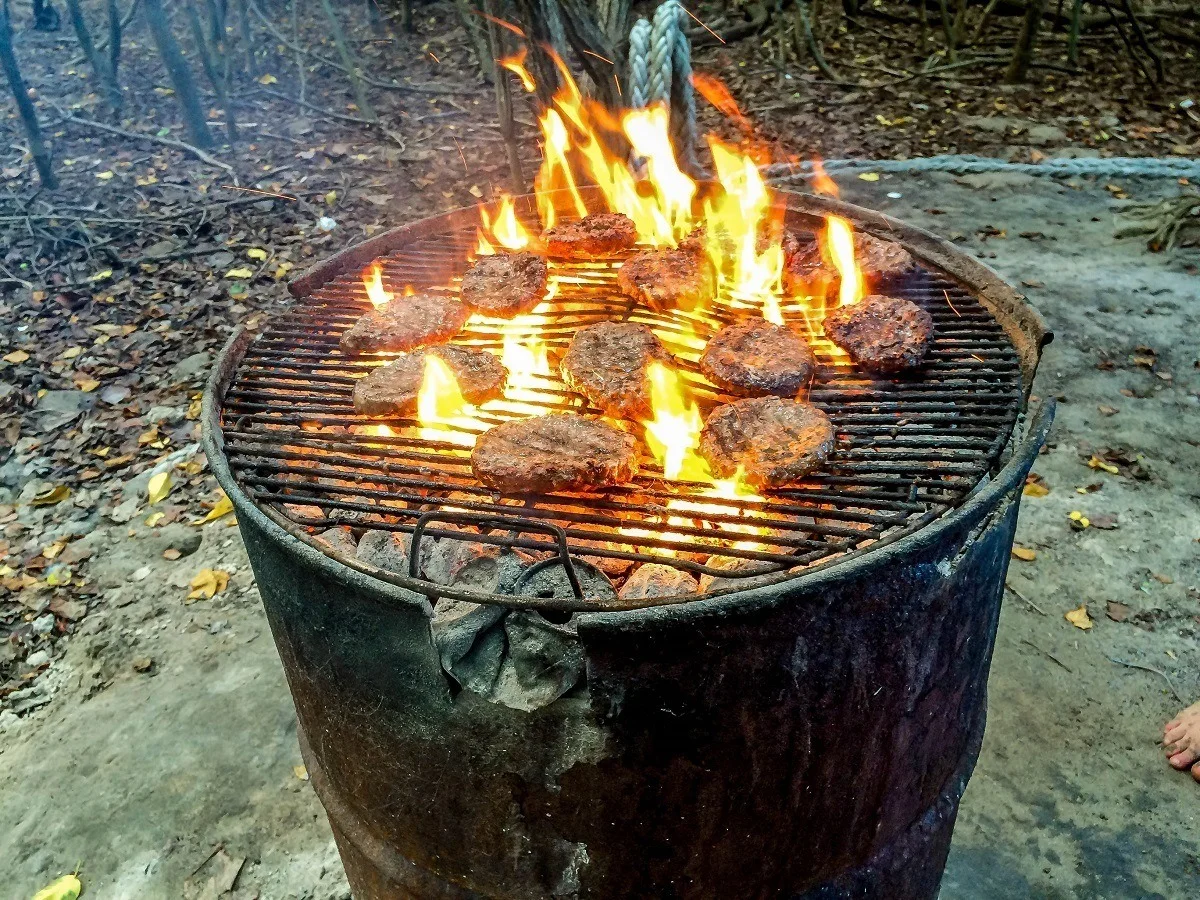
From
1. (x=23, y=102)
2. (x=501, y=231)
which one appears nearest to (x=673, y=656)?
(x=501, y=231)

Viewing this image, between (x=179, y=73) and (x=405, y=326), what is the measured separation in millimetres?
7393

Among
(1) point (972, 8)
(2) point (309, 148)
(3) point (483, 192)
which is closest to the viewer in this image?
(3) point (483, 192)

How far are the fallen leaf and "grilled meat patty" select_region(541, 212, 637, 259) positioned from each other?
8.95 ft

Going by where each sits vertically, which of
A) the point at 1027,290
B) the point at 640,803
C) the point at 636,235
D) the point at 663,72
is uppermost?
the point at 663,72

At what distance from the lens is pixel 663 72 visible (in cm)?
303

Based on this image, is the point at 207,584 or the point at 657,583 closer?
the point at 657,583

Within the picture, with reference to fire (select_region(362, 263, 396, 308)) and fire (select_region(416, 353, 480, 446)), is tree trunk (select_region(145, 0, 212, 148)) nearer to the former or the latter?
fire (select_region(362, 263, 396, 308))

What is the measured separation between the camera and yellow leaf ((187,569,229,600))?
420 cm

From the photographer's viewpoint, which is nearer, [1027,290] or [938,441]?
[938,441]

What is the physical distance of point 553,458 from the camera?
6.54ft

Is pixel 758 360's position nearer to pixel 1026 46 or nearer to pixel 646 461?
pixel 646 461

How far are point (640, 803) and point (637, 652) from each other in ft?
1.29

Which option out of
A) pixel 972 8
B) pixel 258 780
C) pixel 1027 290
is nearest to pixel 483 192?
pixel 1027 290

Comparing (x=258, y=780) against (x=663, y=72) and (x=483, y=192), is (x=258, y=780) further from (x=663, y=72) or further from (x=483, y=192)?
(x=483, y=192)
